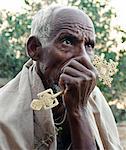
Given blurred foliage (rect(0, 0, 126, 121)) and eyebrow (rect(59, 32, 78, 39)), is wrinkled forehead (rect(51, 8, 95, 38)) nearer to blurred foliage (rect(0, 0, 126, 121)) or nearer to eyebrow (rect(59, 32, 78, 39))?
eyebrow (rect(59, 32, 78, 39))

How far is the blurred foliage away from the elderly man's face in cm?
486

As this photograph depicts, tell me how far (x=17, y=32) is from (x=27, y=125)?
17.1 ft

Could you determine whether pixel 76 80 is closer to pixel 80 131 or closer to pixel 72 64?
pixel 72 64

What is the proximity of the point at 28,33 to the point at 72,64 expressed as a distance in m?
5.15

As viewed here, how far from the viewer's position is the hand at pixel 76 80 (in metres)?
2.08

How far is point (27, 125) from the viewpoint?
2.21m

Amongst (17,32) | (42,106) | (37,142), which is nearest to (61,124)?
(37,142)

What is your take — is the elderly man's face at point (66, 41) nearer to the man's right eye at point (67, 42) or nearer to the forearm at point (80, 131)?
the man's right eye at point (67, 42)

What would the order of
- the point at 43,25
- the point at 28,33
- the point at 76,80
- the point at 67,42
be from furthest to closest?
the point at 28,33 < the point at 43,25 < the point at 67,42 < the point at 76,80

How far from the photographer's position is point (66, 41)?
2205 millimetres

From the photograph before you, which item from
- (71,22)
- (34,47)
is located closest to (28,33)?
(34,47)

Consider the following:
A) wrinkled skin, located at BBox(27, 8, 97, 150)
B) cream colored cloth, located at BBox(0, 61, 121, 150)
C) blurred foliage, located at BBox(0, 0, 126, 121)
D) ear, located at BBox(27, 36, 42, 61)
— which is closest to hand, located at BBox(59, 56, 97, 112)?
wrinkled skin, located at BBox(27, 8, 97, 150)

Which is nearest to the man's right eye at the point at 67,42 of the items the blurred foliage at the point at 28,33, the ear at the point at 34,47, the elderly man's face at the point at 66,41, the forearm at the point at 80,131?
the elderly man's face at the point at 66,41

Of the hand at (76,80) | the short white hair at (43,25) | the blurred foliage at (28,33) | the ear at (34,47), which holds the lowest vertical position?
the blurred foliage at (28,33)
